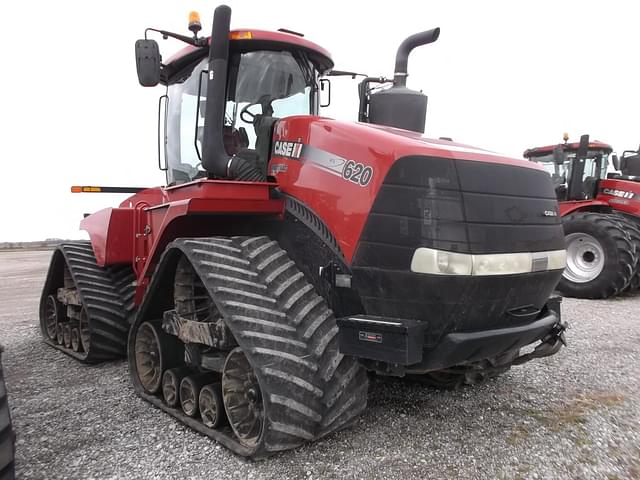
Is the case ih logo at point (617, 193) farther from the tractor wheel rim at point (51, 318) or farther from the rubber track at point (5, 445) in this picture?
the rubber track at point (5, 445)

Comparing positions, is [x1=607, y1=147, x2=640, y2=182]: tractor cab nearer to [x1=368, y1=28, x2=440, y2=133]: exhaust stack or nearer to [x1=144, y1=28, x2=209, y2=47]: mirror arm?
[x1=368, y1=28, x2=440, y2=133]: exhaust stack

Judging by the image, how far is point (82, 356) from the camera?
489 cm

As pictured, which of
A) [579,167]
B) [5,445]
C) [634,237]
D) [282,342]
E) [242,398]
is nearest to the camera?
[5,445]

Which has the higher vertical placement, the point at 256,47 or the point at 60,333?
the point at 256,47

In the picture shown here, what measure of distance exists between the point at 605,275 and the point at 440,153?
Answer: 270 inches

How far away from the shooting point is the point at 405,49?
349 cm

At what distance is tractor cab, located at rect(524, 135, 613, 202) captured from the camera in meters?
9.50

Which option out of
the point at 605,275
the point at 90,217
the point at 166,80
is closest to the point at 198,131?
the point at 166,80

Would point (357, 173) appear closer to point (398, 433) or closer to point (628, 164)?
point (398, 433)

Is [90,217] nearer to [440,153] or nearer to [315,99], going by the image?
[315,99]

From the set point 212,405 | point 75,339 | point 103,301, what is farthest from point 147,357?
point 75,339

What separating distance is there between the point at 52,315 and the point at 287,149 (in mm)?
4004

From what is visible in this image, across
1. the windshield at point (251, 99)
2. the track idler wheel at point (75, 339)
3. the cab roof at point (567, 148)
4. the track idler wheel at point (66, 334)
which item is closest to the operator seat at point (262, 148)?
the windshield at point (251, 99)

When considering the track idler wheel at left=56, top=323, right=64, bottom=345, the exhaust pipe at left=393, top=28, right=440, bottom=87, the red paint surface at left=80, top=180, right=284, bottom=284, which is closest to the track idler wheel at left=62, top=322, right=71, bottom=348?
the track idler wheel at left=56, top=323, right=64, bottom=345
